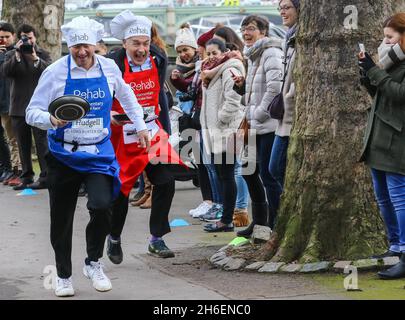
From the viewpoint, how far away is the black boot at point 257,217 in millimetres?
9570

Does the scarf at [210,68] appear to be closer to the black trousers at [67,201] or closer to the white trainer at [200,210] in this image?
the white trainer at [200,210]

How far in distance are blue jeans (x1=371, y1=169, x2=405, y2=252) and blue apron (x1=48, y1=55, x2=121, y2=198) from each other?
201 cm

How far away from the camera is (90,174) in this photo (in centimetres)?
754

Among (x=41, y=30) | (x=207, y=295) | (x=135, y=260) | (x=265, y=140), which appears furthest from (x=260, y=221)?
(x=41, y=30)

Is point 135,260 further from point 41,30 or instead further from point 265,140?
point 41,30

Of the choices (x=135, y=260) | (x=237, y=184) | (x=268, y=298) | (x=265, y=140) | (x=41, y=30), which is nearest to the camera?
(x=268, y=298)

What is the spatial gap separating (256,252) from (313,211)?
28.6 inches

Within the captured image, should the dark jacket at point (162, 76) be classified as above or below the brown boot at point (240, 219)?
above

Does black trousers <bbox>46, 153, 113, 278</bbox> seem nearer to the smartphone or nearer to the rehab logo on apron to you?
the smartphone

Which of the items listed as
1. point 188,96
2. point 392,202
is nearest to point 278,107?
point 392,202

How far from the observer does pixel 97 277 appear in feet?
24.9

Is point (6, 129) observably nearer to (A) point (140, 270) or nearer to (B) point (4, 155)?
(B) point (4, 155)

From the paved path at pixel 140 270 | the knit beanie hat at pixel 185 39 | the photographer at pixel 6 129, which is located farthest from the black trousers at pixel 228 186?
the photographer at pixel 6 129

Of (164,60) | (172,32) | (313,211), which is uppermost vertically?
(164,60)
